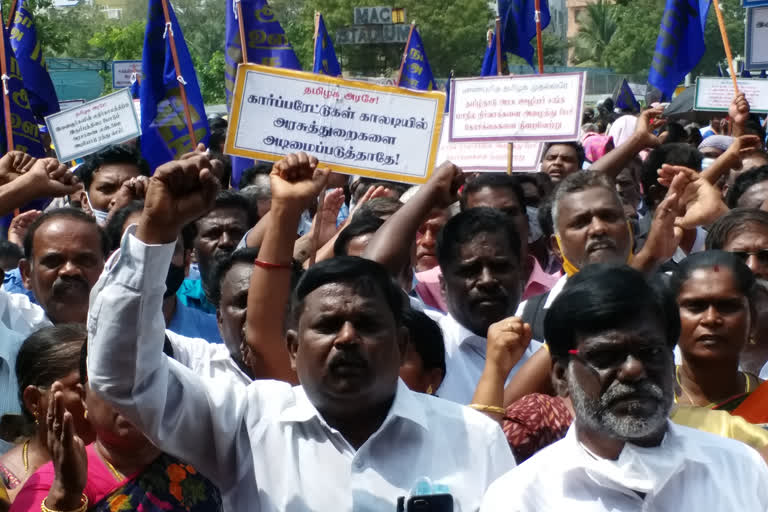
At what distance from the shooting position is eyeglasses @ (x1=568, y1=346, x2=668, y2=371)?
2.91 m

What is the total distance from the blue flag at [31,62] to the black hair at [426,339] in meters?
6.21

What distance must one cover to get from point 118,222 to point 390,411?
8.94 ft

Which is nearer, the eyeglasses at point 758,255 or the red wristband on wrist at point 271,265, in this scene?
the red wristband on wrist at point 271,265

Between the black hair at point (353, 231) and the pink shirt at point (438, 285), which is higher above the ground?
the black hair at point (353, 231)

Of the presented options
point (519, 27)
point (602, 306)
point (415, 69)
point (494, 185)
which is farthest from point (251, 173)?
point (602, 306)

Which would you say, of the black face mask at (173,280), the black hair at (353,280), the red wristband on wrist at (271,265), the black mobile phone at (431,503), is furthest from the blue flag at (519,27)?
the black mobile phone at (431,503)

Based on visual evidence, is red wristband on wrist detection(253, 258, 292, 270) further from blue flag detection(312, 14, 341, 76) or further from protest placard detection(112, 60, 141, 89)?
protest placard detection(112, 60, 141, 89)

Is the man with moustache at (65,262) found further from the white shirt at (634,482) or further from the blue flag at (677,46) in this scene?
the blue flag at (677,46)

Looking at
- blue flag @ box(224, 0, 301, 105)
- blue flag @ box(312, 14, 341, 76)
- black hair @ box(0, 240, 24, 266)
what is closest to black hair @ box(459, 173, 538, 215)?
black hair @ box(0, 240, 24, 266)

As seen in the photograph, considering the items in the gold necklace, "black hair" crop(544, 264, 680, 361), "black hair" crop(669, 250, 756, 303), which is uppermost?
"black hair" crop(544, 264, 680, 361)

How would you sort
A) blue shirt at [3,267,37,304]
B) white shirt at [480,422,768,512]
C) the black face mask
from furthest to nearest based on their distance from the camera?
1. blue shirt at [3,267,37,304]
2. the black face mask
3. white shirt at [480,422,768,512]

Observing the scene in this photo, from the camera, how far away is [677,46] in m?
10.8

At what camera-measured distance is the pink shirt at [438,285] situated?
5.50 meters

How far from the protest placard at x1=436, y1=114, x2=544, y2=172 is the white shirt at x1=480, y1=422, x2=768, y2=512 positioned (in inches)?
162
